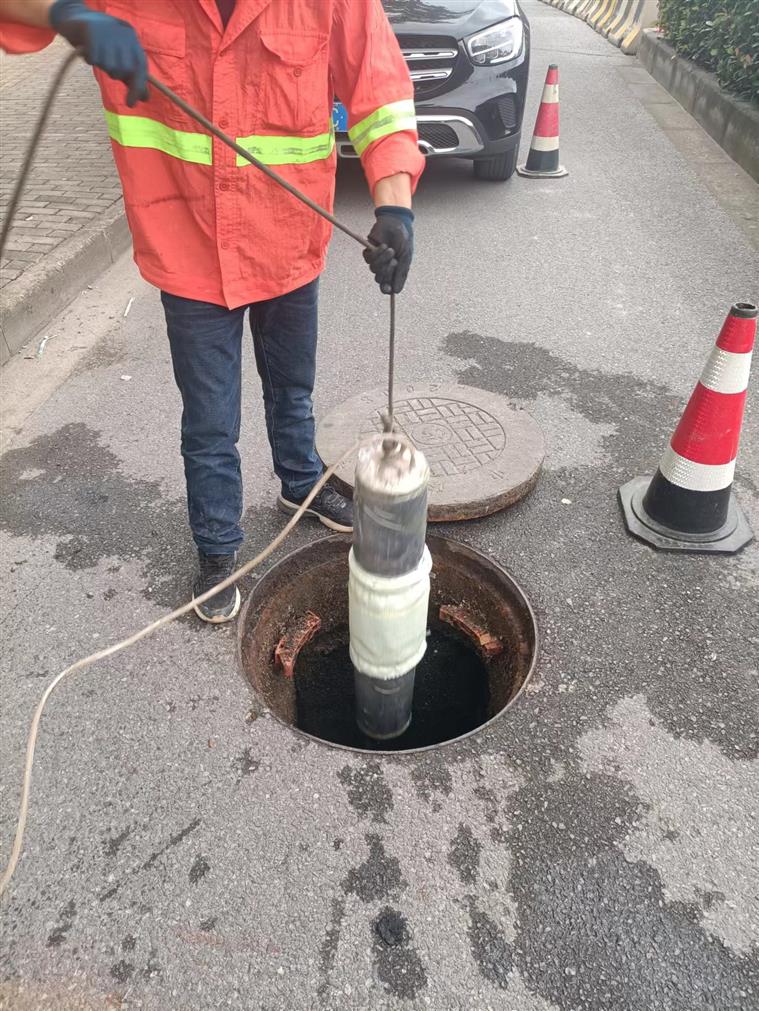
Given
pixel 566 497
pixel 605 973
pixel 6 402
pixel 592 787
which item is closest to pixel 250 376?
pixel 6 402

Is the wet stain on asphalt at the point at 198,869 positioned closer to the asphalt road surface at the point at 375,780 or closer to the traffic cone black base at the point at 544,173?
the asphalt road surface at the point at 375,780

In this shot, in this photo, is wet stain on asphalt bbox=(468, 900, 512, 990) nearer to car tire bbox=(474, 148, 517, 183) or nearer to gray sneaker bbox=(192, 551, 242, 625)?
gray sneaker bbox=(192, 551, 242, 625)

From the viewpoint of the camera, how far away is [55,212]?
4.83m

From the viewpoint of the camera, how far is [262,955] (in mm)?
1559

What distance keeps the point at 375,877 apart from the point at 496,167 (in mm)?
5641

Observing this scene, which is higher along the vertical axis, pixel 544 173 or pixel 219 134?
pixel 219 134

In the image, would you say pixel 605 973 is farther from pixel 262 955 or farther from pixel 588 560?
pixel 588 560

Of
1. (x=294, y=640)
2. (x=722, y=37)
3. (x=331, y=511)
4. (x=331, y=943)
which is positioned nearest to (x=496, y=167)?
(x=722, y=37)

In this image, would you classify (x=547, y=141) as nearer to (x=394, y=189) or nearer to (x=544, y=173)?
(x=544, y=173)

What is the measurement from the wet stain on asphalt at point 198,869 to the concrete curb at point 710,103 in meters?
6.56

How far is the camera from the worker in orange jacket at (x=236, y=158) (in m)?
1.65

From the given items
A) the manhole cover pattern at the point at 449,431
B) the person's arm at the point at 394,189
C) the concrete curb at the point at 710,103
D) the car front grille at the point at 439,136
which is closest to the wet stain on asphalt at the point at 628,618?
the manhole cover pattern at the point at 449,431

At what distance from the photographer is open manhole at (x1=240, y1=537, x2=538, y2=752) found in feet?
7.59

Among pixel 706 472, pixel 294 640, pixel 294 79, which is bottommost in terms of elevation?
pixel 294 640
